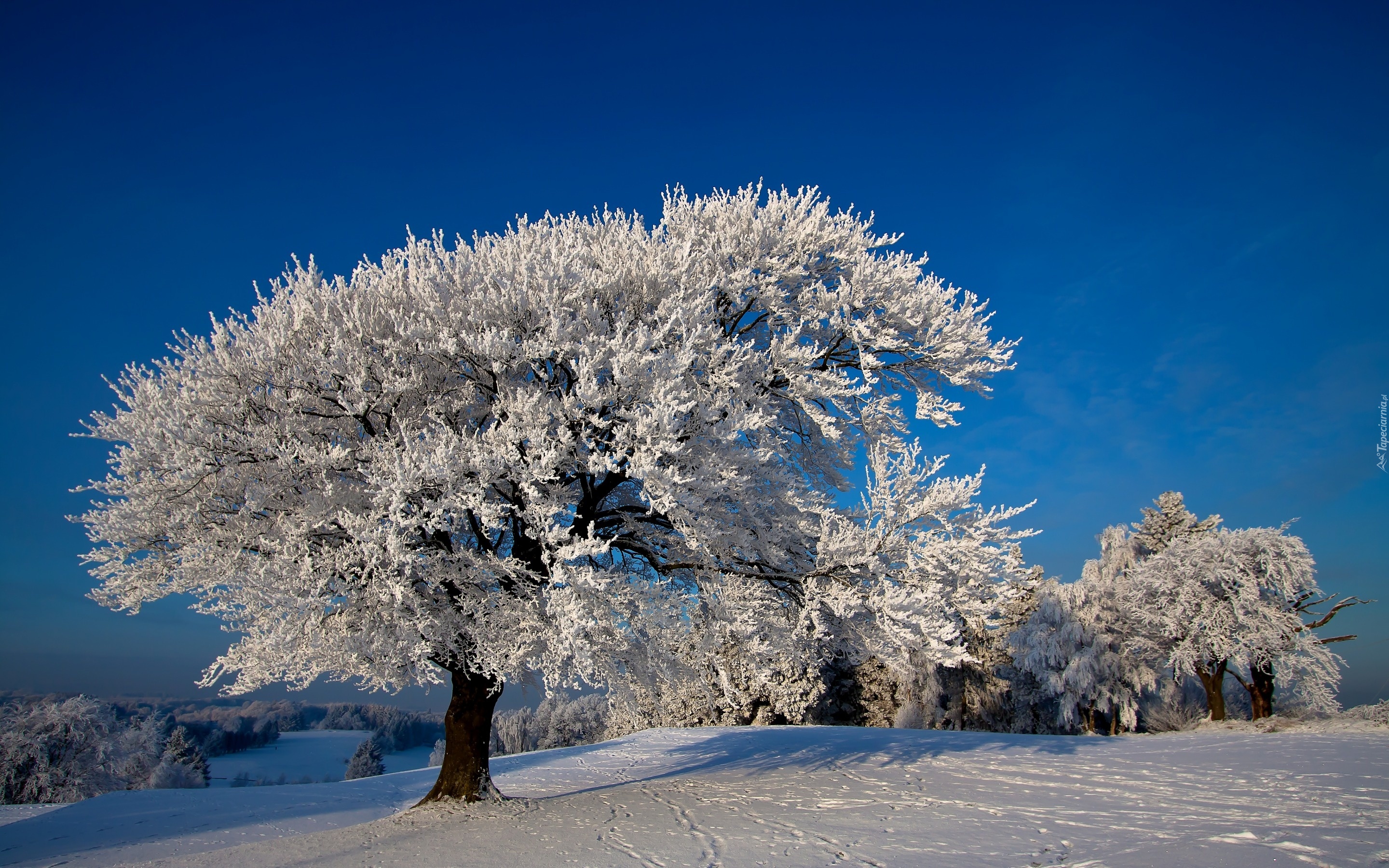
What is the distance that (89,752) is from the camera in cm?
2411

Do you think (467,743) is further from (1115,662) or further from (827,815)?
(1115,662)

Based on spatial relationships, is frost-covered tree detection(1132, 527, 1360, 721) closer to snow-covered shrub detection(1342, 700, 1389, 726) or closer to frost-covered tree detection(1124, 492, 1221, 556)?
snow-covered shrub detection(1342, 700, 1389, 726)

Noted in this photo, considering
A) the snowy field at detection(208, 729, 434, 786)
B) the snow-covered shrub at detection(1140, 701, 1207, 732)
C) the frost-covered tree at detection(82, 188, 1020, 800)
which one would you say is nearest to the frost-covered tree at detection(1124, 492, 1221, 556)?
the snow-covered shrub at detection(1140, 701, 1207, 732)

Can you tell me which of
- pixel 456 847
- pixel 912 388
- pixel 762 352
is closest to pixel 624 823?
pixel 456 847

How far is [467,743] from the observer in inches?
385

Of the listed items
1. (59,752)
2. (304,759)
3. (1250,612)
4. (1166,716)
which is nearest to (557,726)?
(304,759)

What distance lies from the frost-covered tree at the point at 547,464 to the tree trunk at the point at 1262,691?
2143cm

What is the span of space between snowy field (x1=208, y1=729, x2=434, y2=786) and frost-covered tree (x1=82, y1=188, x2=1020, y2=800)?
74.5 ft

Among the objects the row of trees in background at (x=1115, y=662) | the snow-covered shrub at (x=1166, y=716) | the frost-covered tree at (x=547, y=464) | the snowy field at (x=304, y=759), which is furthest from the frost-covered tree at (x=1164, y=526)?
the snowy field at (x=304, y=759)

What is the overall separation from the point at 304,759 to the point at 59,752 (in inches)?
927

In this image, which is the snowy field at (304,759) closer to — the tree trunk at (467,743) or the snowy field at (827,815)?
the snowy field at (827,815)

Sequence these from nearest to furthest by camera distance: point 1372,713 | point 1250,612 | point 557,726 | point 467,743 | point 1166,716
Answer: point 467,743
point 1372,713
point 1250,612
point 1166,716
point 557,726

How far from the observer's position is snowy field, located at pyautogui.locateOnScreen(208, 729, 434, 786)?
3372 centimetres

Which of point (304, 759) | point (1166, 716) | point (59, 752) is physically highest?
point (1166, 716)
